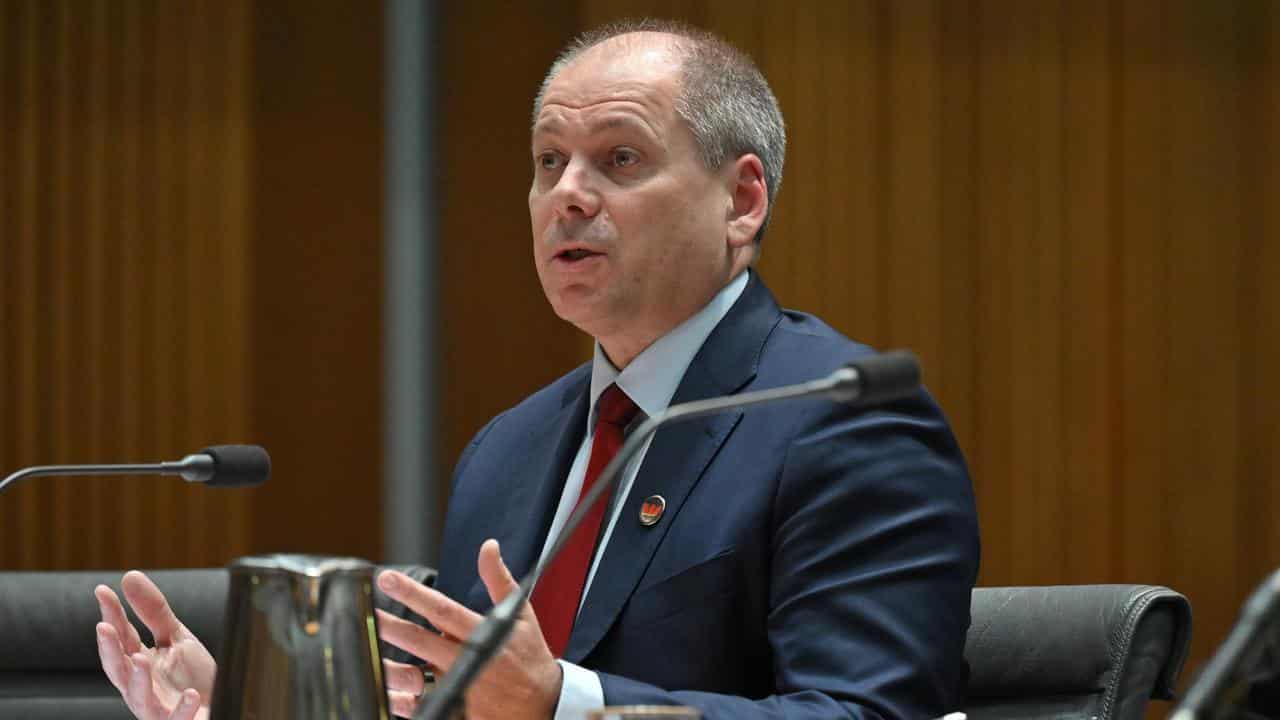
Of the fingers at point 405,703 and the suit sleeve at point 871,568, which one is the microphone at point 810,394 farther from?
the suit sleeve at point 871,568

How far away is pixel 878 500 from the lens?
1699mm

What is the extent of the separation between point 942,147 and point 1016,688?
218 cm

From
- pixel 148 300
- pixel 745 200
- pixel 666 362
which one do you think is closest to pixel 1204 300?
pixel 745 200

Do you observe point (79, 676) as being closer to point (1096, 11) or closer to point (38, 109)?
point (38, 109)

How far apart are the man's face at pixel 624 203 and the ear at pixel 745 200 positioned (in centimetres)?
4

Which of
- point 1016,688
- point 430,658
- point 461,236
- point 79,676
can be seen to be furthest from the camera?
point 461,236

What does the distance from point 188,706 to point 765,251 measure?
2586 mm

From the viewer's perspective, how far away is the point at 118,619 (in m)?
1.52

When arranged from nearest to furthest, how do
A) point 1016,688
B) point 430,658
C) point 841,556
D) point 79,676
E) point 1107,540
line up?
point 430,658 → point 841,556 → point 1016,688 → point 79,676 → point 1107,540

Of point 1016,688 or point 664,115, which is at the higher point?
point 664,115

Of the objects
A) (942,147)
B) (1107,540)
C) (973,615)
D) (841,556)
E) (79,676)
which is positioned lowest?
(1107,540)

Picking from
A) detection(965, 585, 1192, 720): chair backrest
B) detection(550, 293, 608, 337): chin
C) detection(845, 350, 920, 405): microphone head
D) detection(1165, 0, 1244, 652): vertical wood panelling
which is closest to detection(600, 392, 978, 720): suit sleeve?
detection(965, 585, 1192, 720): chair backrest

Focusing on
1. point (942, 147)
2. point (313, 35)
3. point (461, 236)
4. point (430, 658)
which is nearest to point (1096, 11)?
point (942, 147)

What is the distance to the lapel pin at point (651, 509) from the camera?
179cm
